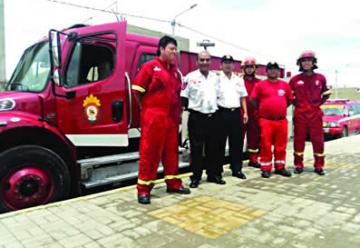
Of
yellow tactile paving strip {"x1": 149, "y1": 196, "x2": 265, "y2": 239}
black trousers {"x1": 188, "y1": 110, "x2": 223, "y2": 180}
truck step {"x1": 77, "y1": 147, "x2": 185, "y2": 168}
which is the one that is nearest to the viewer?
yellow tactile paving strip {"x1": 149, "y1": 196, "x2": 265, "y2": 239}

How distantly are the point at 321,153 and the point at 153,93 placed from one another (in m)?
3.38

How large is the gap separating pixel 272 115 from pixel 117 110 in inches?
99.0

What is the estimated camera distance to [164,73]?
14.1ft

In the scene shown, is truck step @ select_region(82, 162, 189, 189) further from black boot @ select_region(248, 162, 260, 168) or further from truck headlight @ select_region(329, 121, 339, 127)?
truck headlight @ select_region(329, 121, 339, 127)

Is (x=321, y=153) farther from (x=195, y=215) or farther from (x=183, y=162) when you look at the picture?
(x=195, y=215)

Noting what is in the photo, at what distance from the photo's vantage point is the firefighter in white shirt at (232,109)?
5406 millimetres

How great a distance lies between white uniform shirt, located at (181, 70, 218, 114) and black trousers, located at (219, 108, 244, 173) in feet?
1.60

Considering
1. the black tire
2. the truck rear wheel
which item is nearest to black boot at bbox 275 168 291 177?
the truck rear wheel

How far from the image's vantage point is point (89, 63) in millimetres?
5078

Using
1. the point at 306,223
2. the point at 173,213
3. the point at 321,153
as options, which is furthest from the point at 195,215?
the point at 321,153

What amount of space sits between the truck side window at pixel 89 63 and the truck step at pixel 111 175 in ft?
4.31

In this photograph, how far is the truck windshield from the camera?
16.0 ft

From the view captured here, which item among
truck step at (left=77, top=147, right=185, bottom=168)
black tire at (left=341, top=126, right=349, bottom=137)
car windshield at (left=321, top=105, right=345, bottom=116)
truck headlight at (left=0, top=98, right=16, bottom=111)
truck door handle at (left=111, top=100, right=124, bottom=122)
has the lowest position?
black tire at (left=341, top=126, right=349, bottom=137)

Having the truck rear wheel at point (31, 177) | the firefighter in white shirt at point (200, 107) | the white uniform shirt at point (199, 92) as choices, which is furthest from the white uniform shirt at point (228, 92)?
the truck rear wheel at point (31, 177)
